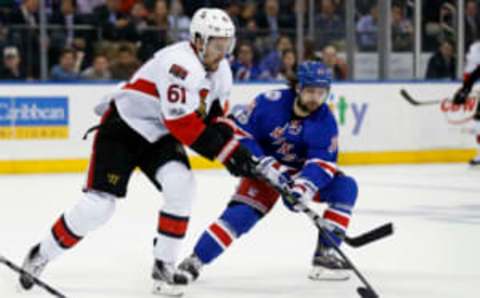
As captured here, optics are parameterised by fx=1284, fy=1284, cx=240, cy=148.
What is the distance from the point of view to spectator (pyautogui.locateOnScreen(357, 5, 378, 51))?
39.4 ft

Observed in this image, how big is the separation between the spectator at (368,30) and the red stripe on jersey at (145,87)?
24.5 ft

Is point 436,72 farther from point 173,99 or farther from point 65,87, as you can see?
point 173,99

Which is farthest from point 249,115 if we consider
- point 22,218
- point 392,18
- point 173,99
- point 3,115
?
point 392,18

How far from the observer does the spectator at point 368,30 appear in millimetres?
12016

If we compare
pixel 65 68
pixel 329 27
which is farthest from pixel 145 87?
pixel 329 27

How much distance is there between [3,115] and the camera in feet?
33.9

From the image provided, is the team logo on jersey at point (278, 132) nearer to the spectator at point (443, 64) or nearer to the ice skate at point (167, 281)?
the ice skate at point (167, 281)

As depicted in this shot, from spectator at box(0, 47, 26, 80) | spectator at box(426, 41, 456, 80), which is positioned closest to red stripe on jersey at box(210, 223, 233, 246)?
spectator at box(0, 47, 26, 80)

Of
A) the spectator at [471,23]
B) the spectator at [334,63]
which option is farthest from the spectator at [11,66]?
the spectator at [471,23]

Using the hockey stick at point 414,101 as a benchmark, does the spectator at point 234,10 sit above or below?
above

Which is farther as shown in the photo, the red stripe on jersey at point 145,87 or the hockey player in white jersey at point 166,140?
the red stripe on jersey at point 145,87

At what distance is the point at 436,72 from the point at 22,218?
606cm

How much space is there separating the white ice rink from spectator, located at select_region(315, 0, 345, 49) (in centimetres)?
279

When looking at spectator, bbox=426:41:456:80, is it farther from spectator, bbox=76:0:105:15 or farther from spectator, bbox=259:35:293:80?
spectator, bbox=76:0:105:15
